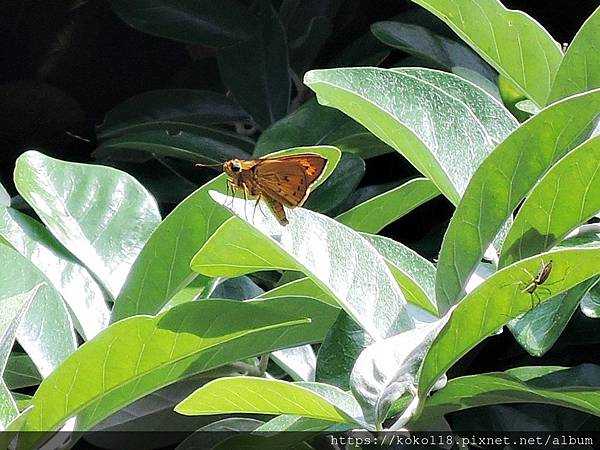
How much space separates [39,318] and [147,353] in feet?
0.53

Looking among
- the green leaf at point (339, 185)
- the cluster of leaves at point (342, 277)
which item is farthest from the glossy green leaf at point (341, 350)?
the green leaf at point (339, 185)

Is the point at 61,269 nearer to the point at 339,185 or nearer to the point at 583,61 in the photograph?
the point at 339,185

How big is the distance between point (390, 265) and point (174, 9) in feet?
2.86

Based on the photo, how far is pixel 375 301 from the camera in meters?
0.65

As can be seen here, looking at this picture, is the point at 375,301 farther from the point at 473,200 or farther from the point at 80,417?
the point at 80,417

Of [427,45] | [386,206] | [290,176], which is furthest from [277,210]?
[427,45]

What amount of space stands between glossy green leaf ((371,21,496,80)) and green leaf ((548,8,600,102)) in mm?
457

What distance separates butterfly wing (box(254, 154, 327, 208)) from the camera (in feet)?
2.38

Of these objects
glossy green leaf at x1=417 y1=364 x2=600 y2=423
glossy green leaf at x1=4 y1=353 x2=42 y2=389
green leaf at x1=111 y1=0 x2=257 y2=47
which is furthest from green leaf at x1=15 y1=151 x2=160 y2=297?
green leaf at x1=111 y1=0 x2=257 y2=47

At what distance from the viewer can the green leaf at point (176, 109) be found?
138 cm

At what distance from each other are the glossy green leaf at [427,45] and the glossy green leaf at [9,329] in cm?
75

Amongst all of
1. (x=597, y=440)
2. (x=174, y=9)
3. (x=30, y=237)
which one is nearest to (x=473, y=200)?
(x=30, y=237)

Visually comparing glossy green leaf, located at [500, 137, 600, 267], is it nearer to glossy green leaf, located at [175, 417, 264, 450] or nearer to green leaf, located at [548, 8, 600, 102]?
green leaf, located at [548, 8, 600, 102]

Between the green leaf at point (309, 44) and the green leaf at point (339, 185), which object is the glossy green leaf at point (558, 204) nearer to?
the green leaf at point (339, 185)
